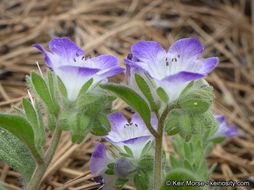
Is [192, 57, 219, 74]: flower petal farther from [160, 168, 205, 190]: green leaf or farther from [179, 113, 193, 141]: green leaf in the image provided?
[160, 168, 205, 190]: green leaf

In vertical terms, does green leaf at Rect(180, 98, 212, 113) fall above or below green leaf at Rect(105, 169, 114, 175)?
above

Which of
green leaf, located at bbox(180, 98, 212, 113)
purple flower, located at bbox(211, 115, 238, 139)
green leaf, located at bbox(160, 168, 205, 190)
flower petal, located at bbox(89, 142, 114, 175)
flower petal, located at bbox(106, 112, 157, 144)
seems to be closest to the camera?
green leaf, located at bbox(160, 168, 205, 190)

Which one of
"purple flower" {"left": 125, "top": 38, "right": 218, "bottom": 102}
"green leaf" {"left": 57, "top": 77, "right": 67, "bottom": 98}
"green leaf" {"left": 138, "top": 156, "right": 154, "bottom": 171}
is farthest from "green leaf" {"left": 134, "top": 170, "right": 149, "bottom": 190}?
"green leaf" {"left": 57, "top": 77, "right": 67, "bottom": 98}

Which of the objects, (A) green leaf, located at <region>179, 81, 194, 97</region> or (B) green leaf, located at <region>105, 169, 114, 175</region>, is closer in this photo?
(A) green leaf, located at <region>179, 81, 194, 97</region>

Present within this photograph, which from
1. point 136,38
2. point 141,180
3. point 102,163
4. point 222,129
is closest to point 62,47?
point 102,163

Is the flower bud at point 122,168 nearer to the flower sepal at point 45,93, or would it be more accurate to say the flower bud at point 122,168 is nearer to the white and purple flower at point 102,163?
the white and purple flower at point 102,163

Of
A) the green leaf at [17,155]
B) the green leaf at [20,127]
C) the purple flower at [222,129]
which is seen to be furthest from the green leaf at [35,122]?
the purple flower at [222,129]

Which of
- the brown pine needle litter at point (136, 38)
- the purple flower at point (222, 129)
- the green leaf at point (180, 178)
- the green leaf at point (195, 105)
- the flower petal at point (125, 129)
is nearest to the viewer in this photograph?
the green leaf at point (180, 178)
